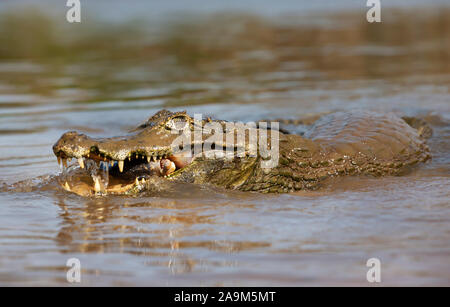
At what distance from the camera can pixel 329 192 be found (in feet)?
15.9

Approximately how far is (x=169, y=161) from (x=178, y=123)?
0.31m

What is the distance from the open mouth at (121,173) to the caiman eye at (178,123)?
0.19 metres

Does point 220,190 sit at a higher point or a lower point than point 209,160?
lower

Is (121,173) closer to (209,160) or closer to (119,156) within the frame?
(119,156)

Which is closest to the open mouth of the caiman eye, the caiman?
the caiman

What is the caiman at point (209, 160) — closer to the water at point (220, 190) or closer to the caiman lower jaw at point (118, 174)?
the caiman lower jaw at point (118, 174)

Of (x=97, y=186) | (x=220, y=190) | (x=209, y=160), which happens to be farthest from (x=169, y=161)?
(x=97, y=186)

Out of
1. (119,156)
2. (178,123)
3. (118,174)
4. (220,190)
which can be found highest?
(178,123)

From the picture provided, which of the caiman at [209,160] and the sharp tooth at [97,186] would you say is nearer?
the caiman at [209,160]

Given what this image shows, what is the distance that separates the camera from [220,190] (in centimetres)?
480

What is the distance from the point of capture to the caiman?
173 inches

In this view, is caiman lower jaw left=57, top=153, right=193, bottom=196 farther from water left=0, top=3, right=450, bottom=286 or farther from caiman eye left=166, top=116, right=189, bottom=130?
caiman eye left=166, top=116, right=189, bottom=130

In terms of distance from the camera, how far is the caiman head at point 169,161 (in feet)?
15.1

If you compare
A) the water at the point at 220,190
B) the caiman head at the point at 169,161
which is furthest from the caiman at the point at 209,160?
the water at the point at 220,190
